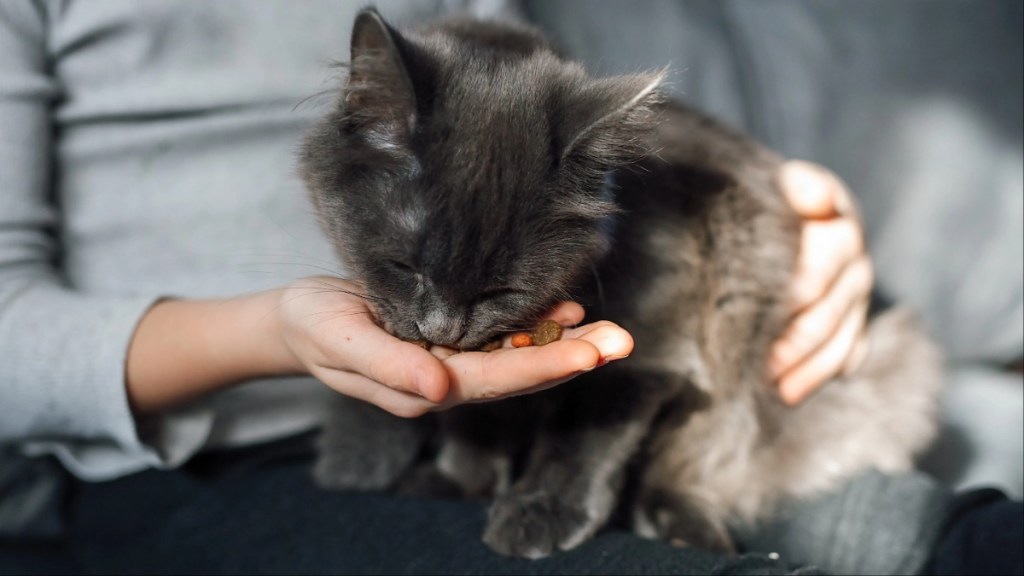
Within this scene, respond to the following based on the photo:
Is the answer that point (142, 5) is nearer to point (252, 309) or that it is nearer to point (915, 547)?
point (252, 309)

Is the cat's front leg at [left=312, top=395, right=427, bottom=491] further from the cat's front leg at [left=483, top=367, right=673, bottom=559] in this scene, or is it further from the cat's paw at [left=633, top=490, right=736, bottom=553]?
the cat's paw at [left=633, top=490, right=736, bottom=553]

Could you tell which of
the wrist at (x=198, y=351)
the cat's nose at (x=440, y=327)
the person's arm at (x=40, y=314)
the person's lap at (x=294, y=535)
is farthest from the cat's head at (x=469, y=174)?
the person's arm at (x=40, y=314)

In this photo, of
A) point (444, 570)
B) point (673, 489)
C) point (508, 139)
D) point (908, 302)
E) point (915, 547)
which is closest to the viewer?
point (508, 139)

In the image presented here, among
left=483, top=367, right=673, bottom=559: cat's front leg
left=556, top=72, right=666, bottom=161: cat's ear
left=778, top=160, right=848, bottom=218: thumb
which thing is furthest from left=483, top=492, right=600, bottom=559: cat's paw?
left=778, top=160, right=848, bottom=218: thumb

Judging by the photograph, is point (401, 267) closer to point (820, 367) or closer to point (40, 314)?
point (40, 314)

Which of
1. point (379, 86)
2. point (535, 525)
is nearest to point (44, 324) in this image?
point (379, 86)

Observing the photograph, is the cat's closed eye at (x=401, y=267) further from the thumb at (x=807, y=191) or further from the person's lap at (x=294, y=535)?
the thumb at (x=807, y=191)

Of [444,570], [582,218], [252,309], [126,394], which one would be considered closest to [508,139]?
[582,218]


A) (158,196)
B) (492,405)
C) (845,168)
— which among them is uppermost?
(845,168)
